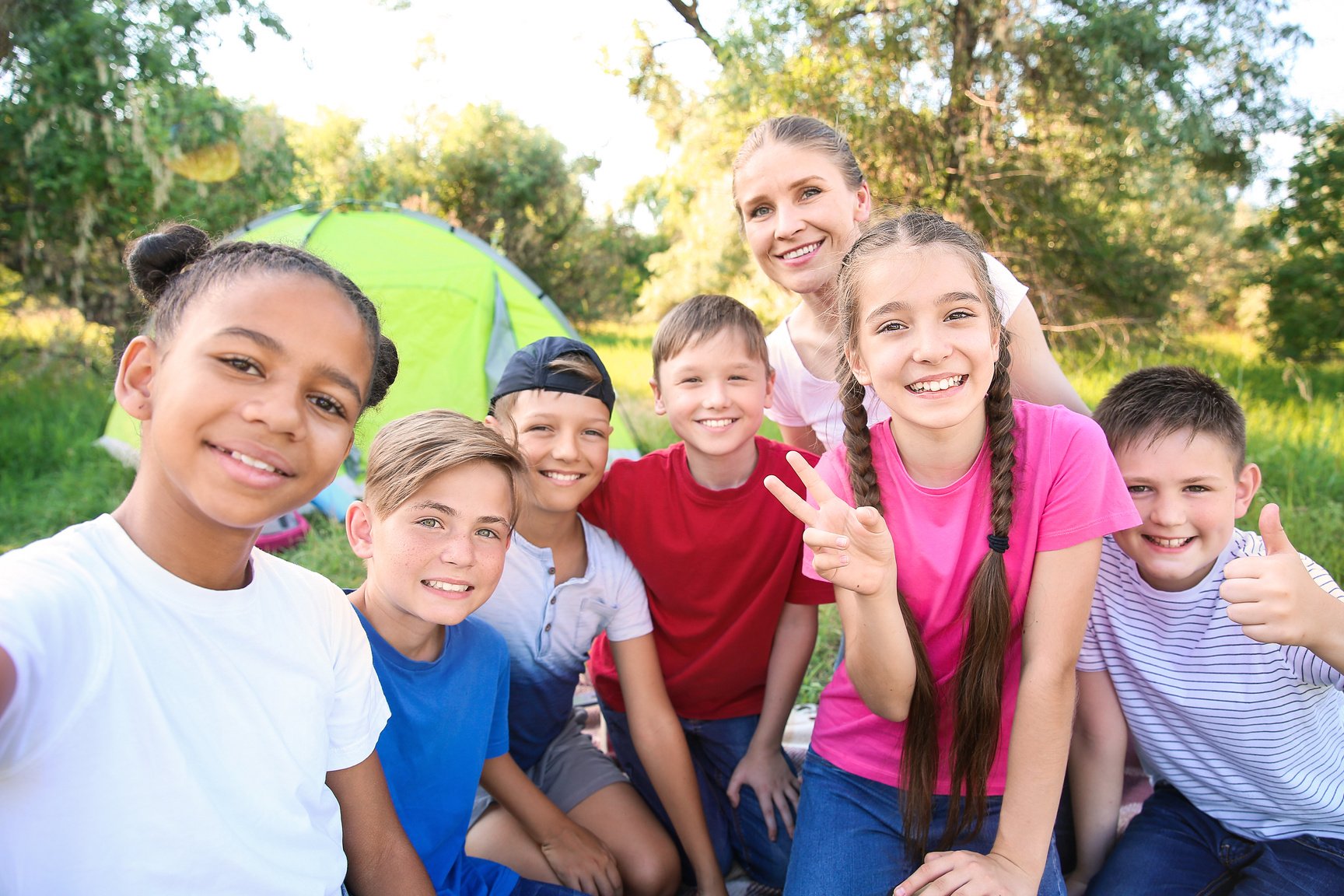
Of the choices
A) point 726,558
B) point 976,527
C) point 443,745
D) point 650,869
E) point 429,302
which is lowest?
point 650,869

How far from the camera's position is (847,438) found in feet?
5.68

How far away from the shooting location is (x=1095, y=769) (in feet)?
5.91

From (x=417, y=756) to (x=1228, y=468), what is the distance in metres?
1.65

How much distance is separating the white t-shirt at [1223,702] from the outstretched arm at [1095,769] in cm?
3

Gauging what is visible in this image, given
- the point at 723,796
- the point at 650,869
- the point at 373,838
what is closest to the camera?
the point at 373,838

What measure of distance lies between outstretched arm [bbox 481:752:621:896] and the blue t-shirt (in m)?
0.16

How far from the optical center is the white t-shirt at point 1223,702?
158 cm

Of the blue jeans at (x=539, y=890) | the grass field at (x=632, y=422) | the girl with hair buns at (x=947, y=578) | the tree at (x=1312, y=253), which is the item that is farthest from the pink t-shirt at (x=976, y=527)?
the tree at (x=1312, y=253)

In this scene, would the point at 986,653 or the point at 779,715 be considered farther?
the point at 779,715

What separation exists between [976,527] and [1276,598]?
0.48m

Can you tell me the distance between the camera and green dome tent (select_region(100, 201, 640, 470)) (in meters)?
4.25

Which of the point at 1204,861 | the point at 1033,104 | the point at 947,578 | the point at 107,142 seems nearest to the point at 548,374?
the point at 947,578

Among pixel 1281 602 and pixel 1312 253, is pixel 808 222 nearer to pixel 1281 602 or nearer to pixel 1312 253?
pixel 1281 602

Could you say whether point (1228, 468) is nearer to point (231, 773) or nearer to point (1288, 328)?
point (231, 773)
